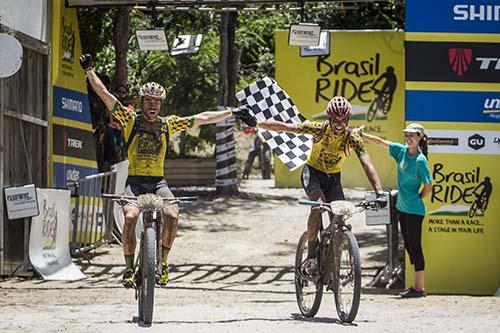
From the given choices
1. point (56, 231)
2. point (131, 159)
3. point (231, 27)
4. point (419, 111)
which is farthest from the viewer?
point (231, 27)

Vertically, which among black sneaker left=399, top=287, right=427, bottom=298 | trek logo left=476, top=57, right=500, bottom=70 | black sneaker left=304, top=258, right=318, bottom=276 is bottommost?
black sneaker left=399, top=287, right=427, bottom=298

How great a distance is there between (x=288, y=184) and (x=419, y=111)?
12262 mm

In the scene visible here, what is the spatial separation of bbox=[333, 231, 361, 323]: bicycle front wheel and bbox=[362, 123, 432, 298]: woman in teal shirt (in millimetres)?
3060

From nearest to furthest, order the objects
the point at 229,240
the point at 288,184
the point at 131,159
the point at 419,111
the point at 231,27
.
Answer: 1. the point at 131,159
2. the point at 419,111
3. the point at 229,240
4. the point at 231,27
5. the point at 288,184

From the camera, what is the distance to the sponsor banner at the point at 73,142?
1554 centimetres

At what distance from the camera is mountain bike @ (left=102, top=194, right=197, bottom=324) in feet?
31.3

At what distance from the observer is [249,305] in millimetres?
11977

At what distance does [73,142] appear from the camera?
1620cm

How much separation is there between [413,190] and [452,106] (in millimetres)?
1257

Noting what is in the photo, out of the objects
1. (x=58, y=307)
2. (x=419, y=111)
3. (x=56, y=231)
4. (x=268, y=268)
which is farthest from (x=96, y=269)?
(x=419, y=111)

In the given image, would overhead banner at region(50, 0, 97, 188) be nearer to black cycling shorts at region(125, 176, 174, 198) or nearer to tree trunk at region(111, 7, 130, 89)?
tree trunk at region(111, 7, 130, 89)

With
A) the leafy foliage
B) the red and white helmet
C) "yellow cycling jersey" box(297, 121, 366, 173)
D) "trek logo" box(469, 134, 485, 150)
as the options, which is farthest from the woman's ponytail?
the leafy foliage

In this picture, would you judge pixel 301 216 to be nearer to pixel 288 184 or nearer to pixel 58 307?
pixel 288 184

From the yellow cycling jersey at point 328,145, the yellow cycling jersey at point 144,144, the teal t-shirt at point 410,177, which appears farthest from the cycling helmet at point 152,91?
the teal t-shirt at point 410,177
